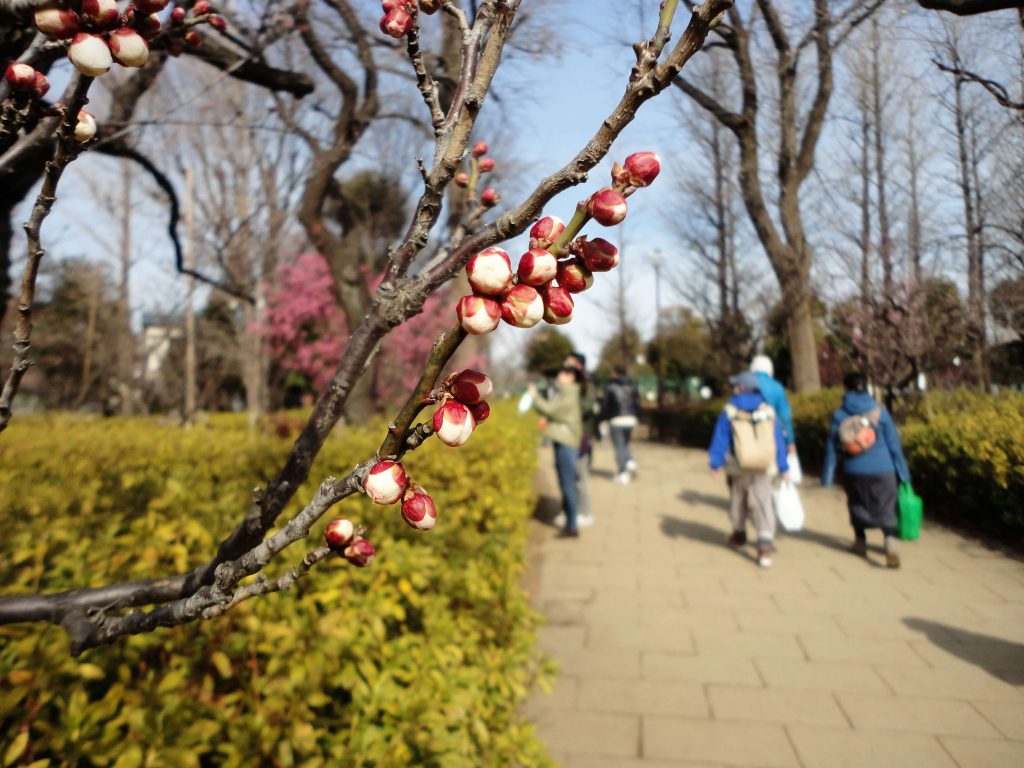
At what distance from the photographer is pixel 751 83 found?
13.9 feet

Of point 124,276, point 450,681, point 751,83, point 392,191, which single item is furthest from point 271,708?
point 392,191

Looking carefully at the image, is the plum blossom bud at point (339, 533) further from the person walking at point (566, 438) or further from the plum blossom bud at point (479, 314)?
the person walking at point (566, 438)

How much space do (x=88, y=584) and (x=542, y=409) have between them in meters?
5.15

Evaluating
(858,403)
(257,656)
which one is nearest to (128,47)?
(257,656)

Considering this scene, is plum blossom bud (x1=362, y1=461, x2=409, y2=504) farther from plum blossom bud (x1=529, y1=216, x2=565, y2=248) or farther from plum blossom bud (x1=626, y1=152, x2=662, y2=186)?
plum blossom bud (x1=626, y1=152, x2=662, y2=186)

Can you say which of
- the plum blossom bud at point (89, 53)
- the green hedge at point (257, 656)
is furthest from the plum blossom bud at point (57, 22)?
the green hedge at point (257, 656)

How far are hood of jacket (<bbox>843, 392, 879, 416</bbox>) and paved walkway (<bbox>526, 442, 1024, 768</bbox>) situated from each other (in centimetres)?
105

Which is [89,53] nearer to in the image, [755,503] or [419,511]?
[419,511]

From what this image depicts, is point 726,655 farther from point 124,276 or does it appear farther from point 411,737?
point 124,276

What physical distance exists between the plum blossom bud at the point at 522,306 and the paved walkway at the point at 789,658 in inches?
73.4

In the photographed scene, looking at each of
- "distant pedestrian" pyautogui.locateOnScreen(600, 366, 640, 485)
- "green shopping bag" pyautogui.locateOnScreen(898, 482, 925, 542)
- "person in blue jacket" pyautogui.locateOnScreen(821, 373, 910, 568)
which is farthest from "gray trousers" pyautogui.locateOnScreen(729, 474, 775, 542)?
"distant pedestrian" pyautogui.locateOnScreen(600, 366, 640, 485)

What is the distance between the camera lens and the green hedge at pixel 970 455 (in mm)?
Answer: 2064

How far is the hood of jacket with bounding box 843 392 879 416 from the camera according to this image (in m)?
5.09

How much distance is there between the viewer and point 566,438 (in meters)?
6.68
